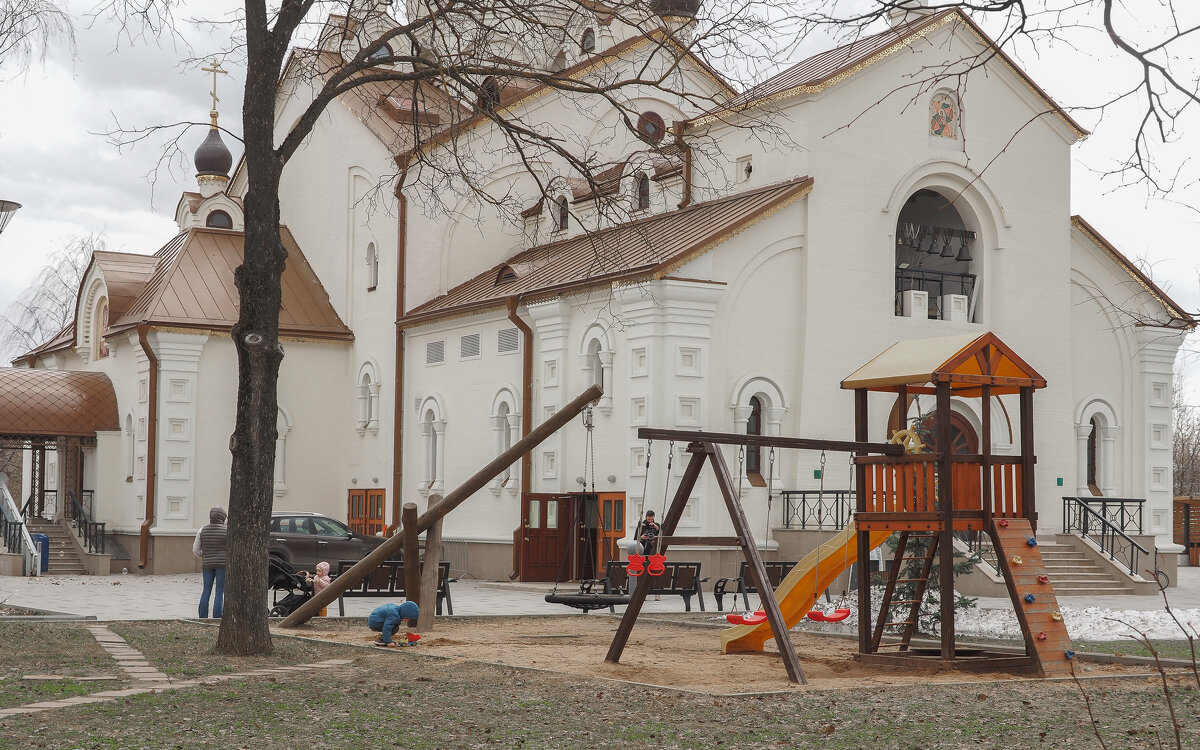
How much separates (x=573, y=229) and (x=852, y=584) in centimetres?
1053

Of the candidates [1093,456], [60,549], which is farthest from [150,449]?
[1093,456]

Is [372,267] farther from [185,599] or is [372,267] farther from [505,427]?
[185,599]

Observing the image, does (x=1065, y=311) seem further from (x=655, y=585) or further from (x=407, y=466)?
(x=407, y=466)

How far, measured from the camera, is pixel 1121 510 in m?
28.4

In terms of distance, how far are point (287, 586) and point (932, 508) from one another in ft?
29.9

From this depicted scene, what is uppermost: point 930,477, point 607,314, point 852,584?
point 607,314

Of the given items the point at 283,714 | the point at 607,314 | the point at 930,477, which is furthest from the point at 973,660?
the point at 607,314

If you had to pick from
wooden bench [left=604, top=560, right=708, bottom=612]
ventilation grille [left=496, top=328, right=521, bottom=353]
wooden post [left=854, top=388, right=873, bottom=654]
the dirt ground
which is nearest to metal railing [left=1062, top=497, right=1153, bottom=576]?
wooden bench [left=604, top=560, right=708, bottom=612]

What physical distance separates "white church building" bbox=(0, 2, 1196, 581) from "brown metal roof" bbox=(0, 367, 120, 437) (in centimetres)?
9

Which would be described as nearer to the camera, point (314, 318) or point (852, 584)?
point (852, 584)

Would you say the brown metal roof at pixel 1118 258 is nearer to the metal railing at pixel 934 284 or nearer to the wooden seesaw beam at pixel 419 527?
the metal railing at pixel 934 284

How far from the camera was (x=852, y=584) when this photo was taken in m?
24.9

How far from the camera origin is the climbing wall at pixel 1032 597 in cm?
1305

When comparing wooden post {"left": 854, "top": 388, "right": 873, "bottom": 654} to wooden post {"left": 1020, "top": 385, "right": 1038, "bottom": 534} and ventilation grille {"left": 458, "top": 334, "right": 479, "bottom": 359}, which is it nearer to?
wooden post {"left": 1020, "top": 385, "right": 1038, "bottom": 534}
